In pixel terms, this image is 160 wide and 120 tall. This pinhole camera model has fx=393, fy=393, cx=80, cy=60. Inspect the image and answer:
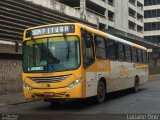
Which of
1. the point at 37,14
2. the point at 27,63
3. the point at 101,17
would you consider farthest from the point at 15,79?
the point at 101,17

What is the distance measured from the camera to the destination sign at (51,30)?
14859 mm

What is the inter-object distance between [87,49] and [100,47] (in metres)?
1.67

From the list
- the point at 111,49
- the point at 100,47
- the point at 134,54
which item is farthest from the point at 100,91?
the point at 134,54

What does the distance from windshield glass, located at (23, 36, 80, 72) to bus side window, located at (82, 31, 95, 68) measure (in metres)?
0.44

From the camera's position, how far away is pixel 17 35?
25.8 m

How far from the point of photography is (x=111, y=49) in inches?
727

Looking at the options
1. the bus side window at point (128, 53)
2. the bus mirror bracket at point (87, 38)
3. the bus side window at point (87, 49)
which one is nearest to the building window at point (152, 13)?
the bus side window at point (128, 53)

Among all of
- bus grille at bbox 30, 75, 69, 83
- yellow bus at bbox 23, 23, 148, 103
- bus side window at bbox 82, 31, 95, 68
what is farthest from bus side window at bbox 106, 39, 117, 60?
bus grille at bbox 30, 75, 69, 83

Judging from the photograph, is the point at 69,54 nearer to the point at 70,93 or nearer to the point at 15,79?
the point at 70,93

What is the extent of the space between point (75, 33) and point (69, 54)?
2.74ft

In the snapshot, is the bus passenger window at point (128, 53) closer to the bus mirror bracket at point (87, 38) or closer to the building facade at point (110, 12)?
the bus mirror bracket at point (87, 38)

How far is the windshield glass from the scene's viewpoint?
47.4 feet

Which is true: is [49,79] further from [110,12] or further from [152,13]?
[152,13]

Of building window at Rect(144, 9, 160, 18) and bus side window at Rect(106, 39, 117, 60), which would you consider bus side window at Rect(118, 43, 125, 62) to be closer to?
bus side window at Rect(106, 39, 117, 60)
